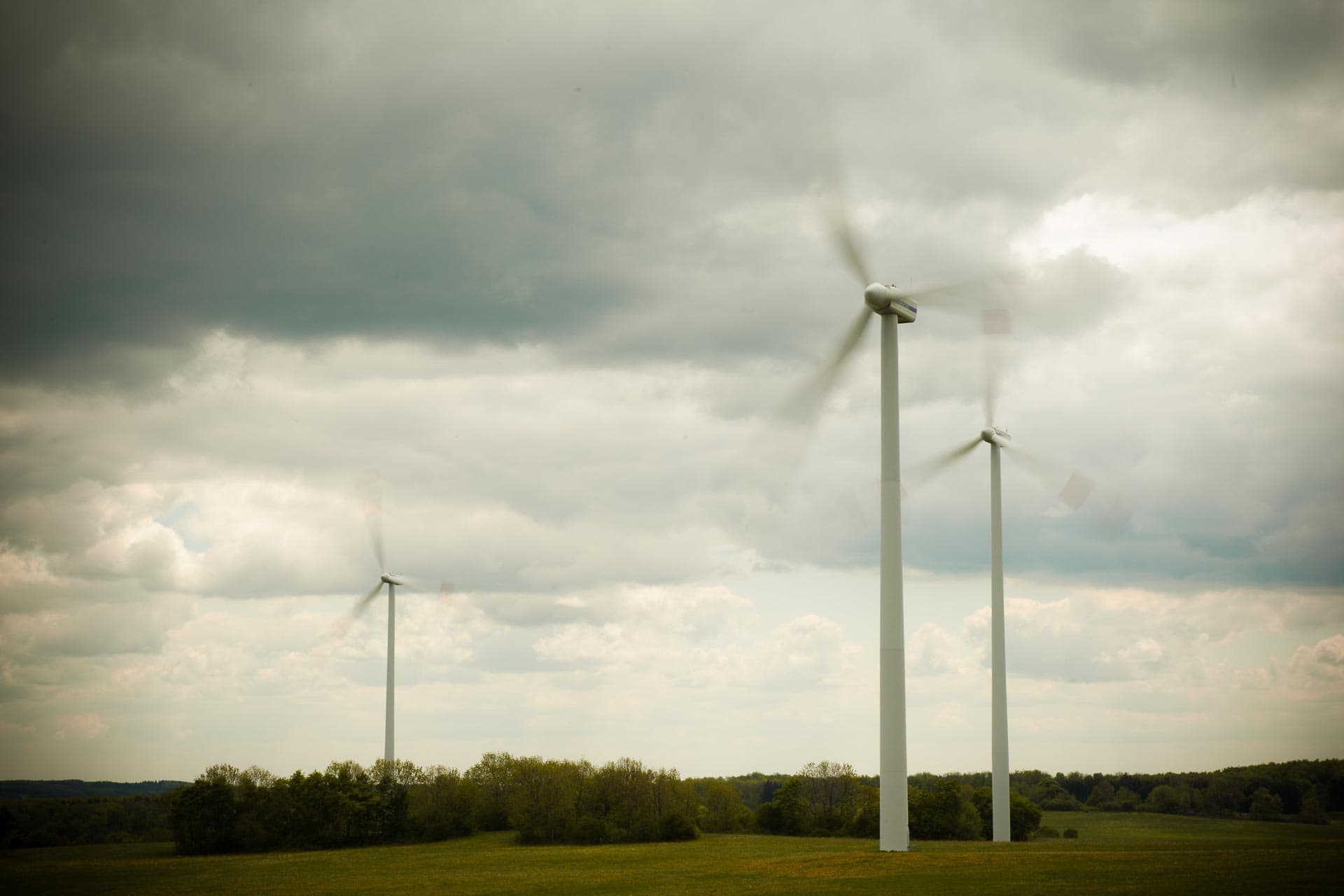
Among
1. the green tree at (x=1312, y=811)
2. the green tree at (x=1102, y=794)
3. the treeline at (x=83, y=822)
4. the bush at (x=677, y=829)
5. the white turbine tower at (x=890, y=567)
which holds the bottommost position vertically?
the treeline at (x=83, y=822)

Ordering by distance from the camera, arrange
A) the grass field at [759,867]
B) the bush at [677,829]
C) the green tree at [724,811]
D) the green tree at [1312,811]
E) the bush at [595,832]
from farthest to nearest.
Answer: the green tree at [724,811], the bush at [677,829], the bush at [595,832], the green tree at [1312,811], the grass field at [759,867]

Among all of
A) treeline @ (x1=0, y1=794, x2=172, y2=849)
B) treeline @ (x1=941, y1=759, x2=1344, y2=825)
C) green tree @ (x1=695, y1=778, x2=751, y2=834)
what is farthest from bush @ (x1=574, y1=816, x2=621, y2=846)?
treeline @ (x1=941, y1=759, x2=1344, y2=825)

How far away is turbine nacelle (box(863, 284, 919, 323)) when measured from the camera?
194 feet

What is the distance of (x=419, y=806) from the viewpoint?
115438 millimetres

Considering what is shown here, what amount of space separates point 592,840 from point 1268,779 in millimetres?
69446

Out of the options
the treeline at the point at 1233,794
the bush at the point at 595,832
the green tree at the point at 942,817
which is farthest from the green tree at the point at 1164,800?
the bush at the point at 595,832

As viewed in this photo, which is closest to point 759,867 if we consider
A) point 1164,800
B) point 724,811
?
point 724,811

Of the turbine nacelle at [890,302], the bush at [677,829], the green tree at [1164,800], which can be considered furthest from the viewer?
the green tree at [1164,800]

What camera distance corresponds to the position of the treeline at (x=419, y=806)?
108 meters

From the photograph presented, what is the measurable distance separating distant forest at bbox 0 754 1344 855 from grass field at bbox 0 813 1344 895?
5334mm

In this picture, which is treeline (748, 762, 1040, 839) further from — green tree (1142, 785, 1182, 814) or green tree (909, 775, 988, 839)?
green tree (1142, 785, 1182, 814)

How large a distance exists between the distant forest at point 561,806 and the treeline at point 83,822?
0.32 metres

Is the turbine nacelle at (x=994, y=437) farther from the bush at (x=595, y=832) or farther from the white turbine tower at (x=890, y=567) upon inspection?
the bush at (x=595, y=832)

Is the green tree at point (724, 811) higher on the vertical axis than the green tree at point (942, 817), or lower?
lower
